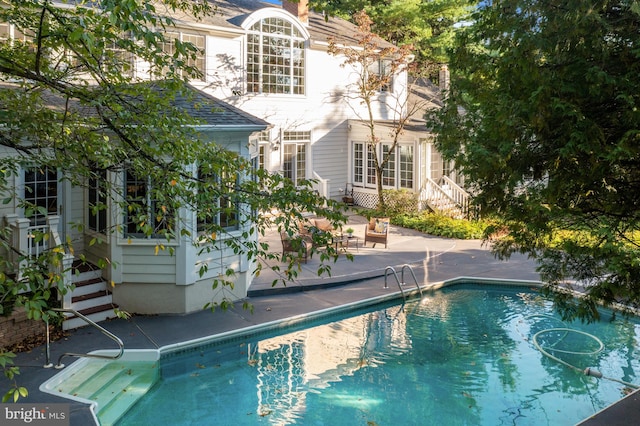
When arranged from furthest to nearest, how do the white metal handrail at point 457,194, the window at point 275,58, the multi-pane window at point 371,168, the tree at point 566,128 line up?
the multi-pane window at point 371,168 < the white metal handrail at point 457,194 < the window at point 275,58 < the tree at point 566,128

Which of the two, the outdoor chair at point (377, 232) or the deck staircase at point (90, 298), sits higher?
the outdoor chair at point (377, 232)

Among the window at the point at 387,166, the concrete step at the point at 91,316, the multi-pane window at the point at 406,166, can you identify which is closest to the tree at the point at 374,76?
the window at the point at 387,166

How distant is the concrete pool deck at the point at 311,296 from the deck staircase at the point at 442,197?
2.14 m

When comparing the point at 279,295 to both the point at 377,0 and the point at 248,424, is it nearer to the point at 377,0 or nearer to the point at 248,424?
the point at 248,424

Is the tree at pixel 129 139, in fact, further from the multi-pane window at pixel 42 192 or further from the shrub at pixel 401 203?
the shrub at pixel 401 203

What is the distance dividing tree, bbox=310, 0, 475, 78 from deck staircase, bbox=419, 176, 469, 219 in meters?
11.6

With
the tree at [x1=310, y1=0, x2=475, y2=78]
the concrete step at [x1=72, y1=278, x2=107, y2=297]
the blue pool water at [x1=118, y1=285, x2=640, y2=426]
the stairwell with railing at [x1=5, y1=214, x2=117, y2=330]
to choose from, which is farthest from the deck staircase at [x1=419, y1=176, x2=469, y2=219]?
the stairwell with railing at [x1=5, y1=214, x2=117, y2=330]

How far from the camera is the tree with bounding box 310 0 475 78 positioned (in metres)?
33.2

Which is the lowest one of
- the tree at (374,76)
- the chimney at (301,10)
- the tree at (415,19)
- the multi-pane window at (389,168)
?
the multi-pane window at (389,168)

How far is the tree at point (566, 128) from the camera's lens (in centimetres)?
580

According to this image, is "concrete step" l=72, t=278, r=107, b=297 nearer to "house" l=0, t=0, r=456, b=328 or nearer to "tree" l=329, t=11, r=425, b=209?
"house" l=0, t=0, r=456, b=328

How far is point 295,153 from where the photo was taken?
23781 millimetres

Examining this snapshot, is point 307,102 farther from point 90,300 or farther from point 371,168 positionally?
point 90,300

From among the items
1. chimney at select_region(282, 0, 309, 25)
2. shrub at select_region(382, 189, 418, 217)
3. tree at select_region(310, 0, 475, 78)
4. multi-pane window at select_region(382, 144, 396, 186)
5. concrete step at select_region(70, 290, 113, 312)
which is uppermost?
tree at select_region(310, 0, 475, 78)
